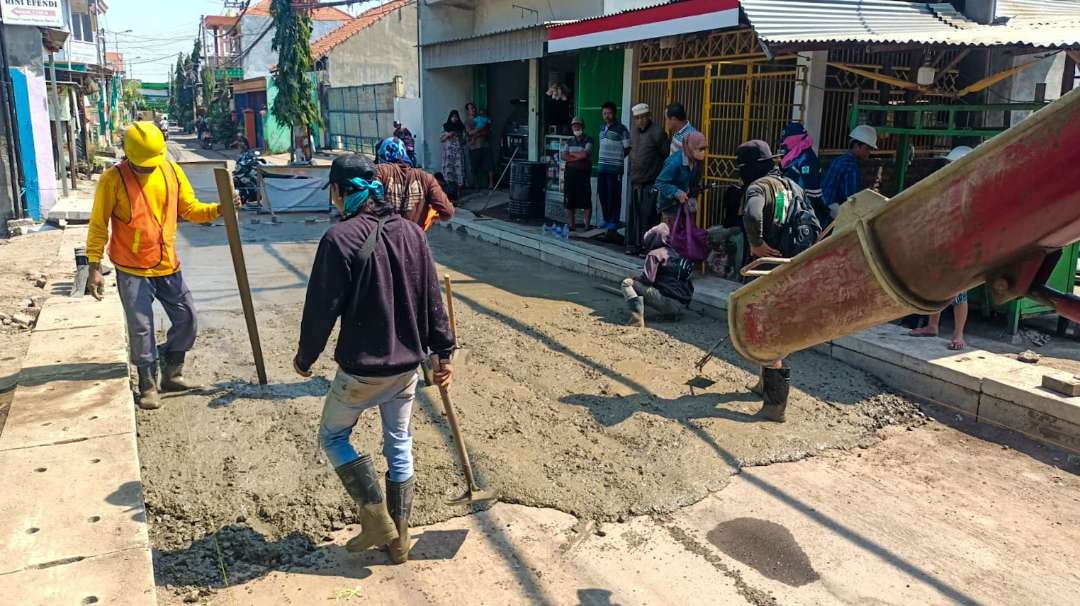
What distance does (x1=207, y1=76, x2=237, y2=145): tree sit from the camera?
41031mm

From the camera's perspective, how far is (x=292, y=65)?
86.8ft

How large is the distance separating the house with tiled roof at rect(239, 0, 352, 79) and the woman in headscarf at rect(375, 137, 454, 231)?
4444 centimetres

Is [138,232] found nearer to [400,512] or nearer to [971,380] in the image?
[400,512]

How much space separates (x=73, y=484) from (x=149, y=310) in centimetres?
171

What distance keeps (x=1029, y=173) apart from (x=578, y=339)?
5209 mm

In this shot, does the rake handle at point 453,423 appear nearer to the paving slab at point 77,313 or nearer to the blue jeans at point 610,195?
the paving slab at point 77,313

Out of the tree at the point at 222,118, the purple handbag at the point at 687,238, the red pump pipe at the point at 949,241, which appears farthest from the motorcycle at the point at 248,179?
the tree at the point at 222,118

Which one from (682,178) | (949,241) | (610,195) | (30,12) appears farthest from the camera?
(30,12)

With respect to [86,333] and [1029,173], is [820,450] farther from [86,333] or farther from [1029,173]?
[86,333]

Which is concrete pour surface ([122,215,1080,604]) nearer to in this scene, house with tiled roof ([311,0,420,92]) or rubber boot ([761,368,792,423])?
rubber boot ([761,368,792,423])

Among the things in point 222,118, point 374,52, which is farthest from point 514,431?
point 222,118

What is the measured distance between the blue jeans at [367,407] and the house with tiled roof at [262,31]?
46896mm

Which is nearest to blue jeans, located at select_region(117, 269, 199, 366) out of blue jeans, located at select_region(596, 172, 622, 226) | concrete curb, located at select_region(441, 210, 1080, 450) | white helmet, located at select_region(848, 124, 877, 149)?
concrete curb, located at select_region(441, 210, 1080, 450)

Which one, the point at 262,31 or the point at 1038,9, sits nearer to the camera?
the point at 1038,9
